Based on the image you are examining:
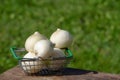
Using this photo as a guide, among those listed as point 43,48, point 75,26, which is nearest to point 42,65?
point 43,48

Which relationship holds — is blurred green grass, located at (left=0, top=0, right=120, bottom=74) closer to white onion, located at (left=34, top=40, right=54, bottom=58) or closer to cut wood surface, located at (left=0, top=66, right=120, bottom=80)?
cut wood surface, located at (left=0, top=66, right=120, bottom=80)

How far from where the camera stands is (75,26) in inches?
276

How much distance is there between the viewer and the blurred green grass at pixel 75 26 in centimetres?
621

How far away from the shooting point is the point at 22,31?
6.93 metres

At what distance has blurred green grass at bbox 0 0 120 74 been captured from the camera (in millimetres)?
6215

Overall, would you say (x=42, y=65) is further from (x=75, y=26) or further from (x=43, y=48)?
(x=75, y=26)

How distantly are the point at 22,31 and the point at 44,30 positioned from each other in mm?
294

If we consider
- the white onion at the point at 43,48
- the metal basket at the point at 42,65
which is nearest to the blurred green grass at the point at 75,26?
the metal basket at the point at 42,65

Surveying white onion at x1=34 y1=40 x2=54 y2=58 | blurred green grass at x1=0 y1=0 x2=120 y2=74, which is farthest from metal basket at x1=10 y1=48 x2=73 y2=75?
blurred green grass at x1=0 y1=0 x2=120 y2=74

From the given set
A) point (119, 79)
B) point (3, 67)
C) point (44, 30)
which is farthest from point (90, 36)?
point (119, 79)

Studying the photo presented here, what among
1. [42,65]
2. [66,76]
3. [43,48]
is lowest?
[66,76]

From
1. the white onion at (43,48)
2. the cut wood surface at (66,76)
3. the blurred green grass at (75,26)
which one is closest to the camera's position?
the white onion at (43,48)

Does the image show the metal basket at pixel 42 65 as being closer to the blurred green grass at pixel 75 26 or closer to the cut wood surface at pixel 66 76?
the cut wood surface at pixel 66 76

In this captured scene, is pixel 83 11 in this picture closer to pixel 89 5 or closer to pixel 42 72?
pixel 89 5
